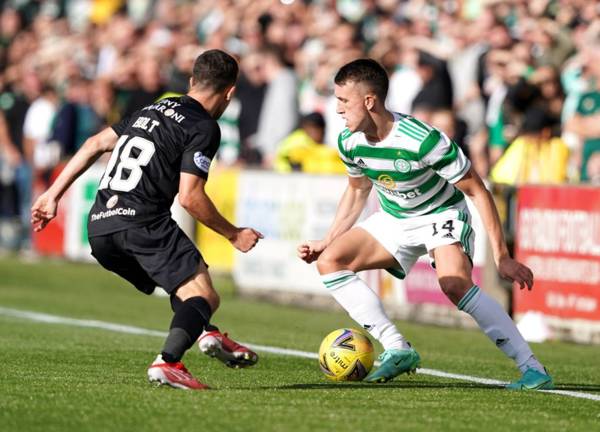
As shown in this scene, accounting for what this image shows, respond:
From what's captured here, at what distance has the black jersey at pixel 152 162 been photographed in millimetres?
8477

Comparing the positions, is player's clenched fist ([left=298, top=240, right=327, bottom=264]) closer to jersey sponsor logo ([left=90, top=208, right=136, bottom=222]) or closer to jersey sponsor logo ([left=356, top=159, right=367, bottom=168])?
jersey sponsor logo ([left=356, top=159, right=367, bottom=168])

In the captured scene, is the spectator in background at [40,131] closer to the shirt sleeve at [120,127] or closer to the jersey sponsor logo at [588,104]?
the jersey sponsor logo at [588,104]

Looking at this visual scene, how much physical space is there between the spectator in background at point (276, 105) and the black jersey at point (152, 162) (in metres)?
10.7

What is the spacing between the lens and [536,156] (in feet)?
52.9

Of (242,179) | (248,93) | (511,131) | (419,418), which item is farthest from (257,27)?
(419,418)

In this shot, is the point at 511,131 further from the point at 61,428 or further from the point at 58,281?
the point at 61,428

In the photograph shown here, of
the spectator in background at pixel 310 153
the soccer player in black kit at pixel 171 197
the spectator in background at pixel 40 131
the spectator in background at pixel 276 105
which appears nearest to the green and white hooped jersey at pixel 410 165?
the soccer player in black kit at pixel 171 197

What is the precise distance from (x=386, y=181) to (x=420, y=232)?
413 mm

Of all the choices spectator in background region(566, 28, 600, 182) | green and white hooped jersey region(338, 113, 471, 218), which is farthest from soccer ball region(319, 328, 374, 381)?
spectator in background region(566, 28, 600, 182)

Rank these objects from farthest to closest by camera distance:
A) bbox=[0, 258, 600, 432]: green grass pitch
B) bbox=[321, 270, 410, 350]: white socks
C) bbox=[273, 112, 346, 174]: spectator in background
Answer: bbox=[273, 112, 346, 174]: spectator in background → bbox=[321, 270, 410, 350]: white socks → bbox=[0, 258, 600, 432]: green grass pitch

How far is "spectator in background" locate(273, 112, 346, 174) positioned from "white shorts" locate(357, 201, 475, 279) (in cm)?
814

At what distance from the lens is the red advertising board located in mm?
13859

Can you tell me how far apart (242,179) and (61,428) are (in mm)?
11441

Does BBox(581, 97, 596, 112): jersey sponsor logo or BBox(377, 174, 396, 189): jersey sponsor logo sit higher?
BBox(581, 97, 596, 112): jersey sponsor logo
